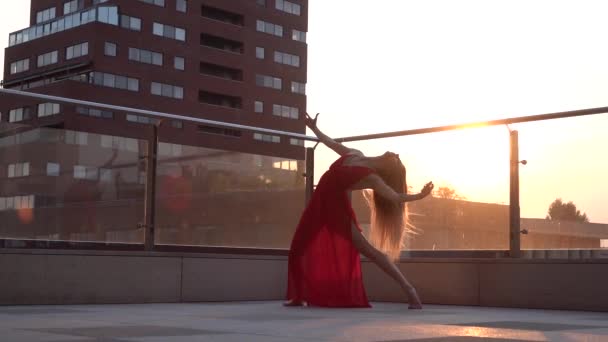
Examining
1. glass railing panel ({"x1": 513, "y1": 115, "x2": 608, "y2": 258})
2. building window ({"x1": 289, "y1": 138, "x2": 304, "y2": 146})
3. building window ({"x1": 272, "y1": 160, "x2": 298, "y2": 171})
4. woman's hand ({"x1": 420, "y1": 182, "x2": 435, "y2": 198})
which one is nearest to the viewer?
woman's hand ({"x1": 420, "y1": 182, "x2": 435, "y2": 198})

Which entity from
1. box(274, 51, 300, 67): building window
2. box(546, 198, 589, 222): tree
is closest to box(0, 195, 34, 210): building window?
box(546, 198, 589, 222): tree

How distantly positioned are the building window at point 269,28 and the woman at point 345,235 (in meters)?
81.1

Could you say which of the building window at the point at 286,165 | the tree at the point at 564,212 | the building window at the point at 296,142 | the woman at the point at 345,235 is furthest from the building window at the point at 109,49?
the tree at the point at 564,212

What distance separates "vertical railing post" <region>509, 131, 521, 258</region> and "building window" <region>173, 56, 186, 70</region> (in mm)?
75423

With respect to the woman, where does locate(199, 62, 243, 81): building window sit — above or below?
above

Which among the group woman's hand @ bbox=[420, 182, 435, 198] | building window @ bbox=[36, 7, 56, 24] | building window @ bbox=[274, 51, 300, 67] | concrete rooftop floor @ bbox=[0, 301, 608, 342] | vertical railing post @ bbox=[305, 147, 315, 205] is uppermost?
building window @ bbox=[36, 7, 56, 24]

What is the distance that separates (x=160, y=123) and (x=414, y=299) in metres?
2.59

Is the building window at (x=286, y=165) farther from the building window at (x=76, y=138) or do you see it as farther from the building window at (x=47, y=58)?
Answer: the building window at (x=47, y=58)

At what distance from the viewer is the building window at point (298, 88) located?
9114 centimetres

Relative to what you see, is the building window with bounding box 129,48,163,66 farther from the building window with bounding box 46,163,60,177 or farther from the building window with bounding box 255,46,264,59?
the building window with bounding box 46,163,60,177

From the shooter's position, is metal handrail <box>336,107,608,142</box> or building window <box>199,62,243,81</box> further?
building window <box>199,62,243,81</box>

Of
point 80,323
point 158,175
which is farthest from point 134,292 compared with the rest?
point 80,323

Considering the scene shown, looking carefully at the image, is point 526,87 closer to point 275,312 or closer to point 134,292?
point 275,312

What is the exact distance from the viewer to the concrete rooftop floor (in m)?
4.27
